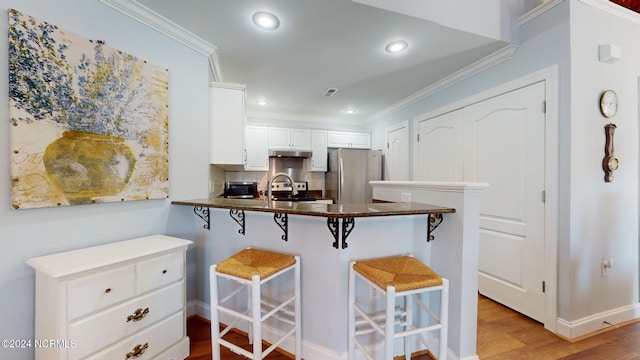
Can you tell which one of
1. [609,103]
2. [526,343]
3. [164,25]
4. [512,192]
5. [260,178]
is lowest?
[526,343]

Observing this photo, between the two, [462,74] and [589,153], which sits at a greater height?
[462,74]

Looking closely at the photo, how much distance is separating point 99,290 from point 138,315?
262 millimetres

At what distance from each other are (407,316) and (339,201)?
8.50 ft

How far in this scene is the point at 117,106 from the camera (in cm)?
157

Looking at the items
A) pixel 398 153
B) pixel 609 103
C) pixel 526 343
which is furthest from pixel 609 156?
pixel 398 153

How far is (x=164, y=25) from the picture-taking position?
1762 millimetres

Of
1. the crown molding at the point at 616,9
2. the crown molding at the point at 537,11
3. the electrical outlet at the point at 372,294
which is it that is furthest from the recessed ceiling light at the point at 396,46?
the electrical outlet at the point at 372,294

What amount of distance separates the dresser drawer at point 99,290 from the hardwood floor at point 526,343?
685 mm

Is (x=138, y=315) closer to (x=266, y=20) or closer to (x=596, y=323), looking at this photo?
(x=266, y=20)

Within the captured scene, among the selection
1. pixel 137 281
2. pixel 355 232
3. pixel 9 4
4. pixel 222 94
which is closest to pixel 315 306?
pixel 355 232

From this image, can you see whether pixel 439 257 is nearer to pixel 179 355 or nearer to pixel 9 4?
pixel 179 355

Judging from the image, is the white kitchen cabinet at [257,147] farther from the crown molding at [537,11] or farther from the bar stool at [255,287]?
the crown molding at [537,11]

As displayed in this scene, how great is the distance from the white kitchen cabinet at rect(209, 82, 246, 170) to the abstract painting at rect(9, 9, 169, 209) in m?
0.45

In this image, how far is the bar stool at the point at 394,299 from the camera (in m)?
1.10
